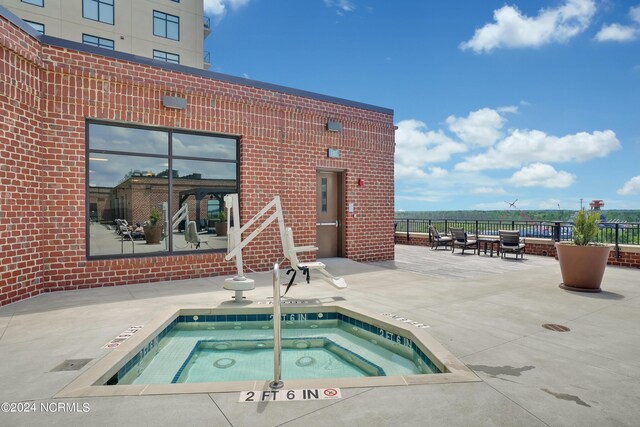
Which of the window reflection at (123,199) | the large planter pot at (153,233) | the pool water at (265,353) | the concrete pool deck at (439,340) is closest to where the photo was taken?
the concrete pool deck at (439,340)

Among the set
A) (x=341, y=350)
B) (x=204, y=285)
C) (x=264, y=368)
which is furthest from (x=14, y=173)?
(x=341, y=350)

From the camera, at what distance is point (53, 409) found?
2.33 m

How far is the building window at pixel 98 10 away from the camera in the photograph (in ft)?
61.2

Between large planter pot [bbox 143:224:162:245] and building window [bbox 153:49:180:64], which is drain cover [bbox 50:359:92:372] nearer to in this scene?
large planter pot [bbox 143:224:162:245]

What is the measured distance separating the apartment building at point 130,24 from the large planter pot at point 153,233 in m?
14.8

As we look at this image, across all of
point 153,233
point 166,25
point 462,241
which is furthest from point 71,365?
point 166,25

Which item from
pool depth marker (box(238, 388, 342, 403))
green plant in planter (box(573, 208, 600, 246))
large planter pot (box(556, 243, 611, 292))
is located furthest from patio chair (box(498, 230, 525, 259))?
pool depth marker (box(238, 388, 342, 403))

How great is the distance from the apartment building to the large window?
1408 centimetres

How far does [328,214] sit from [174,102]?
4.29 m

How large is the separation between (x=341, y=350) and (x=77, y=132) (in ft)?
17.6

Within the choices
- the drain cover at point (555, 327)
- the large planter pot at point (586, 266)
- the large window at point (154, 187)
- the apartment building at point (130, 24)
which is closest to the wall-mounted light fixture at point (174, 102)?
the large window at point (154, 187)

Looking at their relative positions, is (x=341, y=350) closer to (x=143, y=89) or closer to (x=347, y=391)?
(x=347, y=391)

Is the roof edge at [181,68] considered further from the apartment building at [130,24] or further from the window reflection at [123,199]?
the apartment building at [130,24]

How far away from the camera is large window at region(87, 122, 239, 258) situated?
20.6ft
